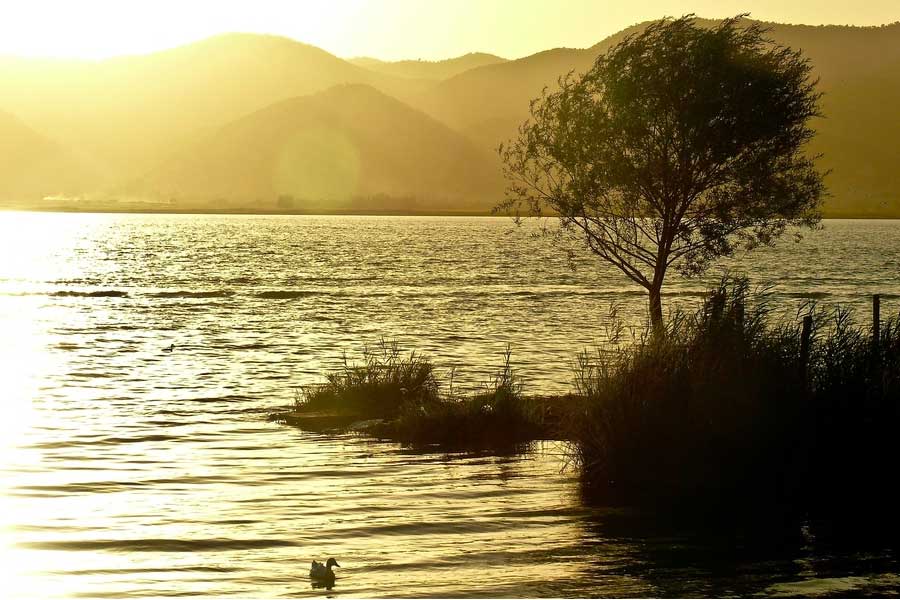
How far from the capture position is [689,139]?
36.8 m

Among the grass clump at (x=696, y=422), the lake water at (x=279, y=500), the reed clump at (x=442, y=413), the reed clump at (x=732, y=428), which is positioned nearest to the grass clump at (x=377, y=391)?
the reed clump at (x=442, y=413)

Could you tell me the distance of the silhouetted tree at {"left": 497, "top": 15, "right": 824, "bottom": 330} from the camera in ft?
121

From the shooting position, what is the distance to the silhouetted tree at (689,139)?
121 ft

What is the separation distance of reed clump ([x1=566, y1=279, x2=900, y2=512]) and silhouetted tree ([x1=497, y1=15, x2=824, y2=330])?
15.2 m

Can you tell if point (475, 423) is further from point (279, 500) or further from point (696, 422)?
point (696, 422)

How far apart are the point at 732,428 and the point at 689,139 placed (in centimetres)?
1869

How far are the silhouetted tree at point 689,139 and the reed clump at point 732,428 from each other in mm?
15229

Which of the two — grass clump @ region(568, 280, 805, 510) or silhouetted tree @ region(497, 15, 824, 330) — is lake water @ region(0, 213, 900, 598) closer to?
grass clump @ region(568, 280, 805, 510)

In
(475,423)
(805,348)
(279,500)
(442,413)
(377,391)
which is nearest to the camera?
(279,500)

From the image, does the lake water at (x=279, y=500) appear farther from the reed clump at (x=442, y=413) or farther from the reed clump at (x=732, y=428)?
the reed clump at (x=732, y=428)

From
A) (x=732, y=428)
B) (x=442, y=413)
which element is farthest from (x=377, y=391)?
(x=732, y=428)

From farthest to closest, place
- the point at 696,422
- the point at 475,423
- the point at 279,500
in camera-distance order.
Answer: the point at 475,423 → the point at 279,500 → the point at 696,422

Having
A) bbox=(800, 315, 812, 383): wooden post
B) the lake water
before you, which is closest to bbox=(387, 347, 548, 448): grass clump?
the lake water

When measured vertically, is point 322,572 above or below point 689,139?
below
